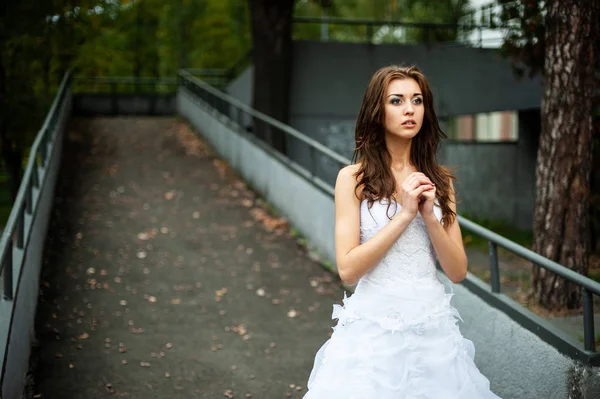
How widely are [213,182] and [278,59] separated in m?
3.12

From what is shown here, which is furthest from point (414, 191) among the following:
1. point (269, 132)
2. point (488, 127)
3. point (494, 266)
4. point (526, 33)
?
point (488, 127)

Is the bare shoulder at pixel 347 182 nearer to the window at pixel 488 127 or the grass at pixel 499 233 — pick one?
the grass at pixel 499 233

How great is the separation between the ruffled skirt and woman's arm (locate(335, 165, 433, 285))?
23 cm

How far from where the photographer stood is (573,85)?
649 centimetres

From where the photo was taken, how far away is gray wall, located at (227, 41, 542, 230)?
659 inches

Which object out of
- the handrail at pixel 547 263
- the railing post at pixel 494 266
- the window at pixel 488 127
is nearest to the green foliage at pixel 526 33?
the handrail at pixel 547 263

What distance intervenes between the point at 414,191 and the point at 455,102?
16037 millimetres

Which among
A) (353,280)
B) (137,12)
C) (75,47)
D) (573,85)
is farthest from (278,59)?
(137,12)

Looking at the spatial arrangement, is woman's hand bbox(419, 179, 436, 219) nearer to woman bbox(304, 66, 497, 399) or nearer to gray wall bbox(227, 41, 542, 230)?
woman bbox(304, 66, 497, 399)

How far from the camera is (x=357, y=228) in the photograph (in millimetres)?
→ 3051

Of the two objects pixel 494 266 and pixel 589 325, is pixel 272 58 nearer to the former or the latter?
pixel 494 266

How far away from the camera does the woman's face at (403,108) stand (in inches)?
120

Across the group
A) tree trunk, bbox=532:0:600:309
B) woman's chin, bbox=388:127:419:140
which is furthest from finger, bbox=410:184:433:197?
tree trunk, bbox=532:0:600:309

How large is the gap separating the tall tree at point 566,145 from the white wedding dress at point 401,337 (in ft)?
12.5
